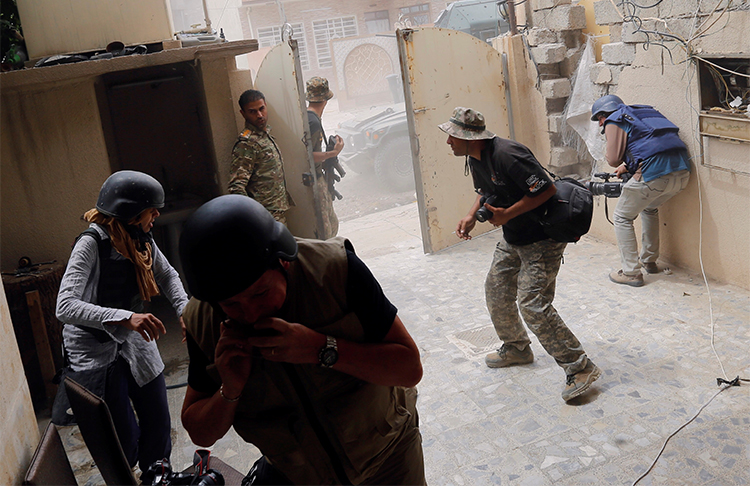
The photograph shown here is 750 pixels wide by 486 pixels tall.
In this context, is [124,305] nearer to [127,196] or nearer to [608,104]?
[127,196]

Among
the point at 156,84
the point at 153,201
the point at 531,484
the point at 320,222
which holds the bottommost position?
the point at 531,484

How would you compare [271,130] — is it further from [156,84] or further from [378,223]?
[378,223]

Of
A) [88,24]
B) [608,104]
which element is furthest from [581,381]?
[88,24]

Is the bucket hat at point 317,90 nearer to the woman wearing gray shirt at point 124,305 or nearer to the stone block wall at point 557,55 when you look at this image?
the stone block wall at point 557,55

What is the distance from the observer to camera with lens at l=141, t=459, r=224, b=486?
2375 mm

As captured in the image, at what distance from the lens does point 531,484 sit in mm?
3098

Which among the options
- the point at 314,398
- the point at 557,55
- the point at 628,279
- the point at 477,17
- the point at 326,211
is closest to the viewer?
the point at 314,398

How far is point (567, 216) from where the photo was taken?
145 inches

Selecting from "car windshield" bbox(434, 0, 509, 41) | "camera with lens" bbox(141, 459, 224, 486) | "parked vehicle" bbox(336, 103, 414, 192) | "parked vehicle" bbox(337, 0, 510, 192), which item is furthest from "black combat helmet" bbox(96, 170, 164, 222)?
"car windshield" bbox(434, 0, 509, 41)

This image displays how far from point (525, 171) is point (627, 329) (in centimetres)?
168

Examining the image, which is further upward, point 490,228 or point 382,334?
point 382,334

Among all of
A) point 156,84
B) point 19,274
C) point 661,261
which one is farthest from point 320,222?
point 661,261

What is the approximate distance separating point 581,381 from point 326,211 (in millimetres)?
3264

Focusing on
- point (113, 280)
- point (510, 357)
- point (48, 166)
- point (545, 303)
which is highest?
point (48, 166)
